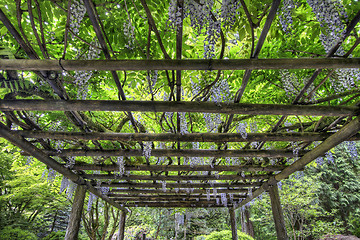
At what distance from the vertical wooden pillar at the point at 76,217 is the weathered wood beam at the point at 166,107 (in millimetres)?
3103

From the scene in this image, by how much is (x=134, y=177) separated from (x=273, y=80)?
A: 341cm

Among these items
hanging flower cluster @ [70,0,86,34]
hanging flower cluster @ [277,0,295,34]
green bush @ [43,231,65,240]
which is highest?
hanging flower cluster @ [277,0,295,34]

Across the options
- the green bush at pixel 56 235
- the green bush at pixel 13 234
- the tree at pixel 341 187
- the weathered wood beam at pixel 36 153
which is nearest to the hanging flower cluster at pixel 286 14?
the weathered wood beam at pixel 36 153

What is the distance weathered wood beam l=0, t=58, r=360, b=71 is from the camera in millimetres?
1625

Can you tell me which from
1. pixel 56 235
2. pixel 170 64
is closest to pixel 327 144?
pixel 170 64

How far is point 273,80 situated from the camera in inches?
101

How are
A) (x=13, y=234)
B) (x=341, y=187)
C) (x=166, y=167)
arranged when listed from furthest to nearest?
(x=341, y=187) < (x=13, y=234) < (x=166, y=167)

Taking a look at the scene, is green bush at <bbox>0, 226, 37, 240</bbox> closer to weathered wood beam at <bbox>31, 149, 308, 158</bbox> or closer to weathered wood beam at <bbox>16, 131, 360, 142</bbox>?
weathered wood beam at <bbox>31, 149, 308, 158</bbox>

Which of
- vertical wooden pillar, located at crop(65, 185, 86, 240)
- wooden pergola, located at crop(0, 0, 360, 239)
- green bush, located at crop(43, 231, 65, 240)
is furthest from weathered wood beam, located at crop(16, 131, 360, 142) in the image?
green bush, located at crop(43, 231, 65, 240)

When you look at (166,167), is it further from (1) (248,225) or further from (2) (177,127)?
(1) (248,225)

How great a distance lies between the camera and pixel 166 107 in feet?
6.85

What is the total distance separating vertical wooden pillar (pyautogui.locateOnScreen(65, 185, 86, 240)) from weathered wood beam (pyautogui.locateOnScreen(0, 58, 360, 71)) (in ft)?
12.0

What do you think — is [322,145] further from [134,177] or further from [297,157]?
[134,177]

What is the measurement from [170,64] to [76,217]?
4.36m
